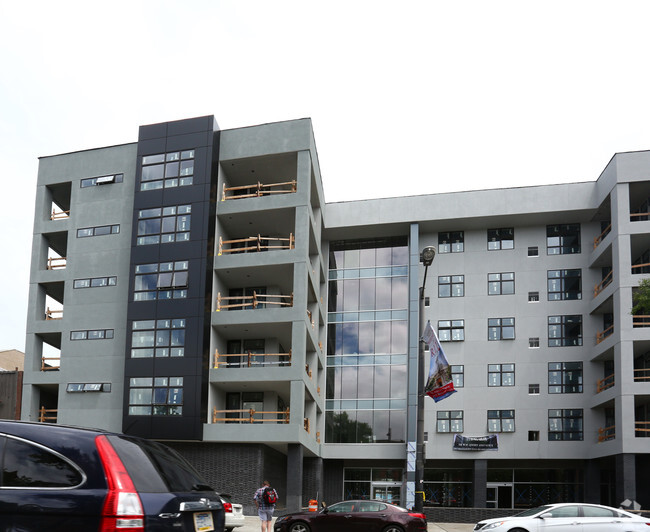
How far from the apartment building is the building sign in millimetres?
83

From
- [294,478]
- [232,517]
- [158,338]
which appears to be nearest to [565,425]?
[294,478]

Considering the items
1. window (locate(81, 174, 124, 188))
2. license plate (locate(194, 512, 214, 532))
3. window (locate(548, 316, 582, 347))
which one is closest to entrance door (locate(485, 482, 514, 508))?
window (locate(548, 316, 582, 347))

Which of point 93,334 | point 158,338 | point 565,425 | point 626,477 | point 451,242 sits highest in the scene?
point 451,242

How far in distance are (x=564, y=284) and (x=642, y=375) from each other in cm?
739

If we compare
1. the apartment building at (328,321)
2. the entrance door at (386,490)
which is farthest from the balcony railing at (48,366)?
the entrance door at (386,490)

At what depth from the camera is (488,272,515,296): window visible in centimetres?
4494

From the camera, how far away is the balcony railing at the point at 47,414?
36963 millimetres

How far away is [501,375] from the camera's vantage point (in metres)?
43.8

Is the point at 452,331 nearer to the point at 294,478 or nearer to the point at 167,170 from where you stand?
the point at 294,478

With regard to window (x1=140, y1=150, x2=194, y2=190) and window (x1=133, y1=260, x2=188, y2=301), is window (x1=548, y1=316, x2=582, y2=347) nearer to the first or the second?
window (x1=133, y1=260, x2=188, y2=301)

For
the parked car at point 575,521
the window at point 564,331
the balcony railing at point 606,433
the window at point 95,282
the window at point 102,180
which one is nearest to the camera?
the parked car at point 575,521

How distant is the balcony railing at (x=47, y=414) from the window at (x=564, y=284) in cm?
2897

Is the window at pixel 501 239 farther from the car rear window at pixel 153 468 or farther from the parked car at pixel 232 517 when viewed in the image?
the car rear window at pixel 153 468

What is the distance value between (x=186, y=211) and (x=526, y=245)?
21.4 meters
